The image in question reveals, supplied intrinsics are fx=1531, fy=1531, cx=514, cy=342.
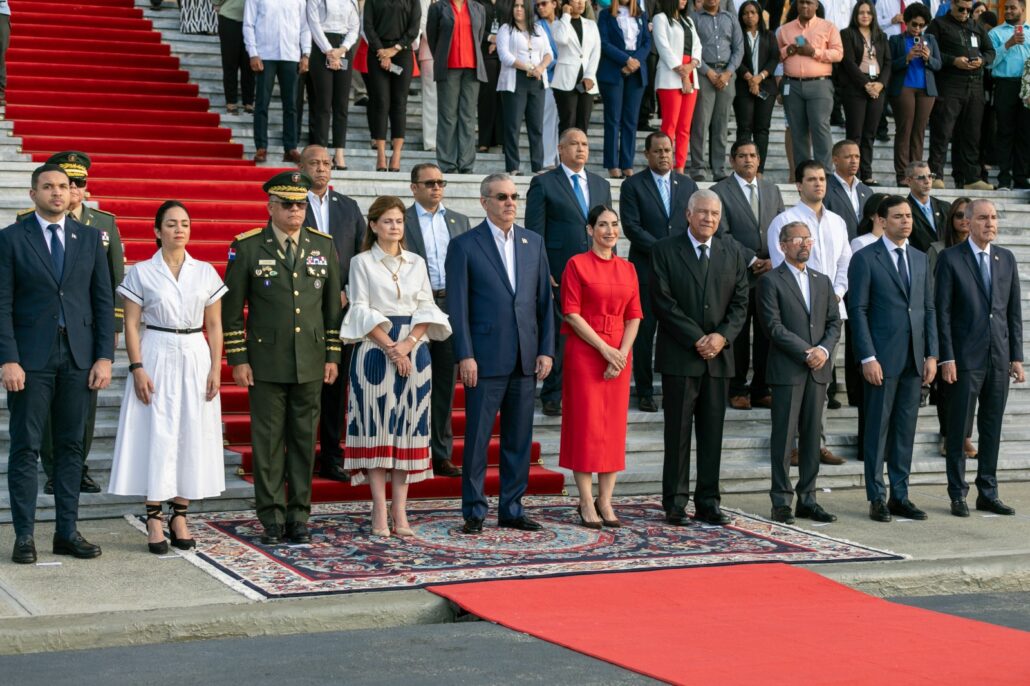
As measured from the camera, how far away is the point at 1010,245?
14.0m

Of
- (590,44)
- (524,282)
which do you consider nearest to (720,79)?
(590,44)

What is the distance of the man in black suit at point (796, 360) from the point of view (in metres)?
9.05

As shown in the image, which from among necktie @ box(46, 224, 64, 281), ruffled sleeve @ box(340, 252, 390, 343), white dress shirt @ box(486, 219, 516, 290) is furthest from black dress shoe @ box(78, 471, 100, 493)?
white dress shirt @ box(486, 219, 516, 290)

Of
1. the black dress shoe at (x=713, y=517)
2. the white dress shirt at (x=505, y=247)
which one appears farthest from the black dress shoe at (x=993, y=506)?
the white dress shirt at (x=505, y=247)

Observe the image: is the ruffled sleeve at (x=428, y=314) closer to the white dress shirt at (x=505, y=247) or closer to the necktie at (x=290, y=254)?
the white dress shirt at (x=505, y=247)

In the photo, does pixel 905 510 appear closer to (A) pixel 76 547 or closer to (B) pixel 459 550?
(B) pixel 459 550

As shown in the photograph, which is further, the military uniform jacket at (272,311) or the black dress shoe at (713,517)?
the black dress shoe at (713,517)

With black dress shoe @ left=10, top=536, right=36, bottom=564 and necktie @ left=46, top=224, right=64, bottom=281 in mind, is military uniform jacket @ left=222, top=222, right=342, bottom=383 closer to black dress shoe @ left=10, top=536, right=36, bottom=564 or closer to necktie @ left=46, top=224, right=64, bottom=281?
necktie @ left=46, top=224, right=64, bottom=281

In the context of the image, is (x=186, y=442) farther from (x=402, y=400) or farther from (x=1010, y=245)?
(x=1010, y=245)

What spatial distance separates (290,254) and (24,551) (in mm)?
1998

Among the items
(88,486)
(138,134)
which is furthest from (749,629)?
(138,134)

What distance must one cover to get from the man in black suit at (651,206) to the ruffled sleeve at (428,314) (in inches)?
96.8

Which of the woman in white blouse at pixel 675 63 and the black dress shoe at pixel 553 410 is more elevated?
the woman in white blouse at pixel 675 63

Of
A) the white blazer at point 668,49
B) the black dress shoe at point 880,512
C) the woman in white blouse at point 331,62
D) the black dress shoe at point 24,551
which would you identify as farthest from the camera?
the white blazer at point 668,49
